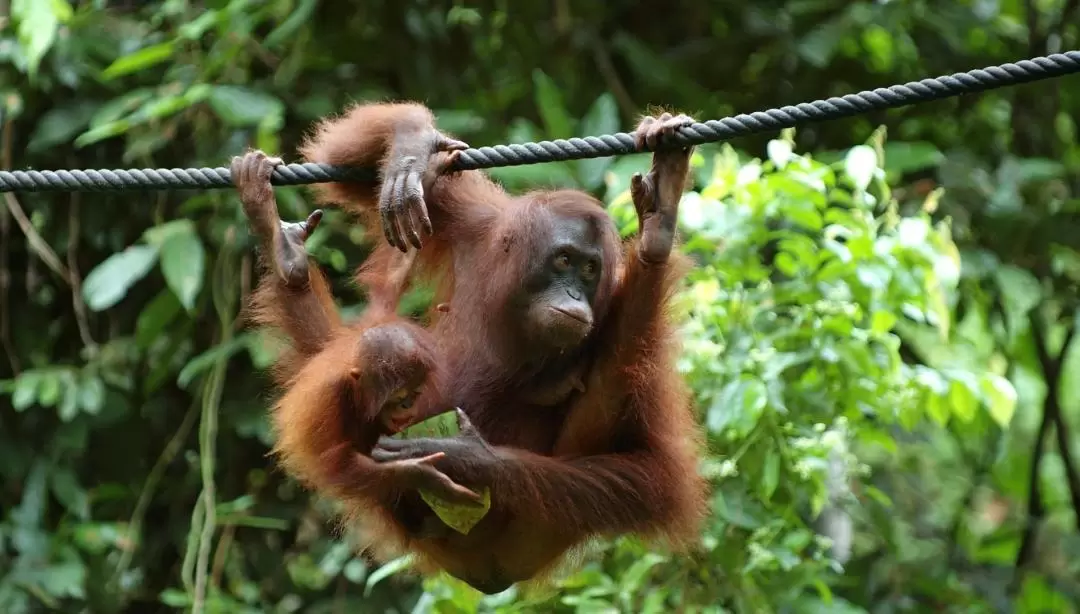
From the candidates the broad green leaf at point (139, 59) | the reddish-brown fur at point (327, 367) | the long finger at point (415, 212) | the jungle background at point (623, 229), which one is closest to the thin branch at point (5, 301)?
the jungle background at point (623, 229)

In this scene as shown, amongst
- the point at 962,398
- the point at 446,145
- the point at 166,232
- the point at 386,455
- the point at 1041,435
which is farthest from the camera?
the point at 1041,435

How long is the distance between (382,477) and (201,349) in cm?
229

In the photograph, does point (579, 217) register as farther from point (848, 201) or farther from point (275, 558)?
point (275, 558)

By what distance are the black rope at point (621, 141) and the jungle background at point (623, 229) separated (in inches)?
29.1

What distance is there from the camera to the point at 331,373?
287 centimetres

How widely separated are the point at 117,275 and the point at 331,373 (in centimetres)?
147

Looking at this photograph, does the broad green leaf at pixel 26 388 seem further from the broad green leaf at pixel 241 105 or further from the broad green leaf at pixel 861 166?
the broad green leaf at pixel 861 166

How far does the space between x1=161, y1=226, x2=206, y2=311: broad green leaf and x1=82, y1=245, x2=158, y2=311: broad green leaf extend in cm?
6

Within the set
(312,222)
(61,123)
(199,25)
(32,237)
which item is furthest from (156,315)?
(312,222)

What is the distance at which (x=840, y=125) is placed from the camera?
502 cm

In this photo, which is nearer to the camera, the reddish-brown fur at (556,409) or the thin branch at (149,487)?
the reddish-brown fur at (556,409)

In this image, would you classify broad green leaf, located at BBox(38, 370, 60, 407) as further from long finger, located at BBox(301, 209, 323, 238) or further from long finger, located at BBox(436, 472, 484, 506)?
long finger, located at BBox(436, 472, 484, 506)

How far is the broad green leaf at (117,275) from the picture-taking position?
13.1ft

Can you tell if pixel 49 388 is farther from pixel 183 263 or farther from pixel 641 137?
pixel 641 137
